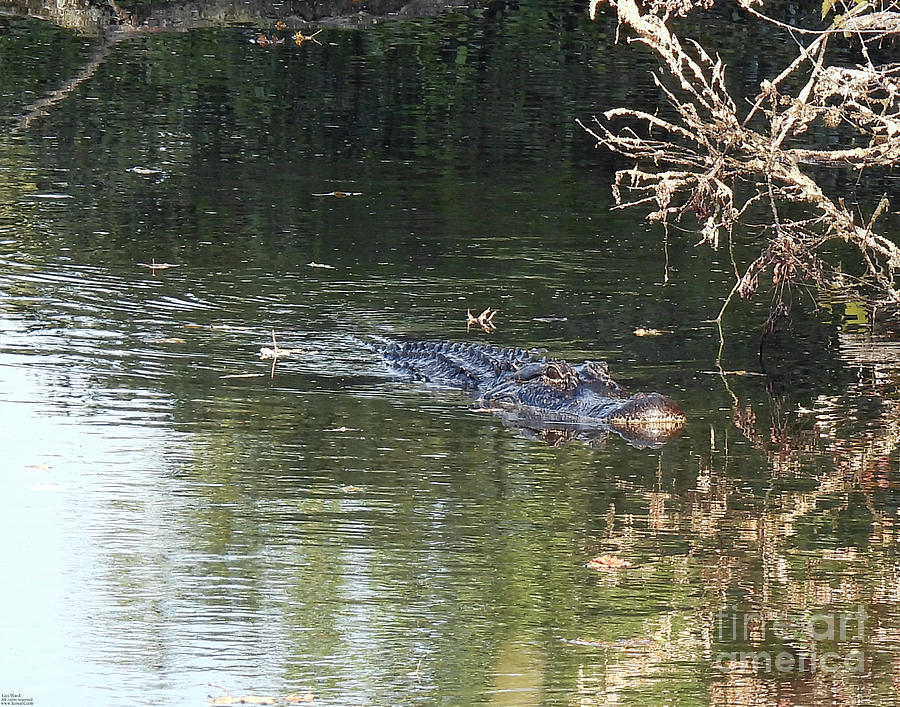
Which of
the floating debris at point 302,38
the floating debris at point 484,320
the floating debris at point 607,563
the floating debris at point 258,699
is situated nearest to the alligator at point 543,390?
the floating debris at point 484,320

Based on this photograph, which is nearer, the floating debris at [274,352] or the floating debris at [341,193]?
the floating debris at [274,352]

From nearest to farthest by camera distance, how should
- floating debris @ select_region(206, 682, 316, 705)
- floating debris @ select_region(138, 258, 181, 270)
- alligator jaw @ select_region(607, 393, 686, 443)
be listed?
1. floating debris @ select_region(206, 682, 316, 705)
2. alligator jaw @ select_region(607, 393, 686, 443)
3. floating debris @ select_region(138, 258, 181, 270)

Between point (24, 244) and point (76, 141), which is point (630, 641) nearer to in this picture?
point (24, 244)

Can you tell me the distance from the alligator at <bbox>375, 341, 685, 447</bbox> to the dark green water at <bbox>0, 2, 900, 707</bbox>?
8.4 inches

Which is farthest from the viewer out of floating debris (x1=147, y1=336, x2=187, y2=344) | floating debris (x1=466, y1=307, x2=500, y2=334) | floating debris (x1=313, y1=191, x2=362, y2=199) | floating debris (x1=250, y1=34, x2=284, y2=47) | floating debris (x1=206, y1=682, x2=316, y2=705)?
floating debris (x1=250, y1=34, x2=284, y2=47)

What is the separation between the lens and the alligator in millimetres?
9445

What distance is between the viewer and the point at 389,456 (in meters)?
8.70

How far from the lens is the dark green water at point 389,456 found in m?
5.95

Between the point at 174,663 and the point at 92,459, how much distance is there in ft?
9.48

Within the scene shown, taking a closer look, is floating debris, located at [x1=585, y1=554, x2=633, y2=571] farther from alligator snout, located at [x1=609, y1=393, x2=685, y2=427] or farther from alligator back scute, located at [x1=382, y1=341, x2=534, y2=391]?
alligator back scute, located at [x1=382, y1=341, x2=534, y2=391]

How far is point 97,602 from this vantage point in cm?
641

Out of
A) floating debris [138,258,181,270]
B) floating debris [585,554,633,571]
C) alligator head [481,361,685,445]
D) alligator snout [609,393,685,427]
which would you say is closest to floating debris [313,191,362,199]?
floating debris [138,258,181,270]

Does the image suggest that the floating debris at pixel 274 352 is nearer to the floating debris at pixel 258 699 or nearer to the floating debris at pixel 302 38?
the floating debris at pixel 258 699

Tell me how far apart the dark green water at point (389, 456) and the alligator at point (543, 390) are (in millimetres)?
212
